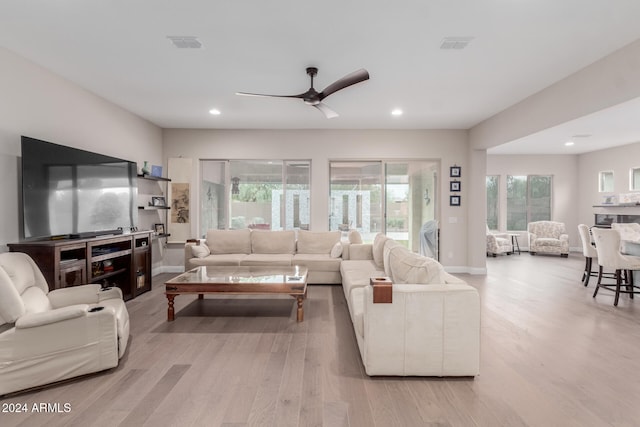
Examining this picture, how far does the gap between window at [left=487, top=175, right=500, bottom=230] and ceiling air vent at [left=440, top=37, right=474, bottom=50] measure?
7150 mm

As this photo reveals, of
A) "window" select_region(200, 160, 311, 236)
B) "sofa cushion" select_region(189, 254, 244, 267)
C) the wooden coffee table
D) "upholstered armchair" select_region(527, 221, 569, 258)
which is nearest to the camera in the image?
the wooden coffee table

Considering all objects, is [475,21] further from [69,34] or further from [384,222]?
[384,222]

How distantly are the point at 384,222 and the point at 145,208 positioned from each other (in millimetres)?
4325

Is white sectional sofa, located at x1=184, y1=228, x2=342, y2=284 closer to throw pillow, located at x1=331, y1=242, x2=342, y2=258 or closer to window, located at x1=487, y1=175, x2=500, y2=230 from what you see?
throw pillow, located at x1=331, y1=242, x2=342, y2=258

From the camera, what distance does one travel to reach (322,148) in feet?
20.5

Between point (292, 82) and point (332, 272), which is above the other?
point (292, 82)

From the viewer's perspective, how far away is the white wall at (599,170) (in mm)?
7547

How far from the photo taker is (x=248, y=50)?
3.16 meters

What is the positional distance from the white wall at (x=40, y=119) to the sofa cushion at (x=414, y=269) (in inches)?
152

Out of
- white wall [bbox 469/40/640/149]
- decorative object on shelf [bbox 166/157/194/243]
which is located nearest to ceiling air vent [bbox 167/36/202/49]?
decorative object on shelf [bbox 166/157/194/243]

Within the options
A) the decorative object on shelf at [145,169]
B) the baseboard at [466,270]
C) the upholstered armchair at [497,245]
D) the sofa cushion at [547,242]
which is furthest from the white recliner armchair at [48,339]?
the sofa cushion at [547,242]

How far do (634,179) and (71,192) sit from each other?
1089 cm

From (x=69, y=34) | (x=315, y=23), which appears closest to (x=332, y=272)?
(x=315, y=23)

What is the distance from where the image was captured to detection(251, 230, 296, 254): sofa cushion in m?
5.71
